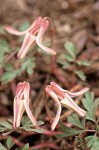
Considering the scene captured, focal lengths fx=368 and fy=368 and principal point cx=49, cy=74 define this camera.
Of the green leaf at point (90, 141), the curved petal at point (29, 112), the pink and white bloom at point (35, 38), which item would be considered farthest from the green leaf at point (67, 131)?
the pink and white bloom at point (35, 38)

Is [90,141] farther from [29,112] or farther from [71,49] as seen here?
[71,49]

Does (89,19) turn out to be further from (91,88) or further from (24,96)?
(24,96)

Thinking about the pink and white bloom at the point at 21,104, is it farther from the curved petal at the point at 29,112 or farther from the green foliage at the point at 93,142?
the green foliage at the point at 93,142

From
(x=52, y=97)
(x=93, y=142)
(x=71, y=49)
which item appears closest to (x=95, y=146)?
(x=93, y=142)

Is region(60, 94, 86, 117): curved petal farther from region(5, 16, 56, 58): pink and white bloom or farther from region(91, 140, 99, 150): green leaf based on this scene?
region(5, 16, 56, 58): pink and white bloom

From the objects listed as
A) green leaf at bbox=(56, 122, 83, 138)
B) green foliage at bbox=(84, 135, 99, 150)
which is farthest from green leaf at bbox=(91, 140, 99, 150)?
green leaf at bbox=(56, 122, 83, 138)

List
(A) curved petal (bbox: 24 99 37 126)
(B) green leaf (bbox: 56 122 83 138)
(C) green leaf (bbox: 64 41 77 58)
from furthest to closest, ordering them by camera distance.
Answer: (C) green leaf (bbox: 64 41 77 58)
(B) green leaf (bbox: 56 122 83 138)
(A) curved petal (bbox: 24 99 37 126)

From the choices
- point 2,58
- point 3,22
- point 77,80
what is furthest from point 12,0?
point 2,58

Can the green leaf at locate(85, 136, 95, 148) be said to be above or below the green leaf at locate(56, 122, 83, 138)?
below
